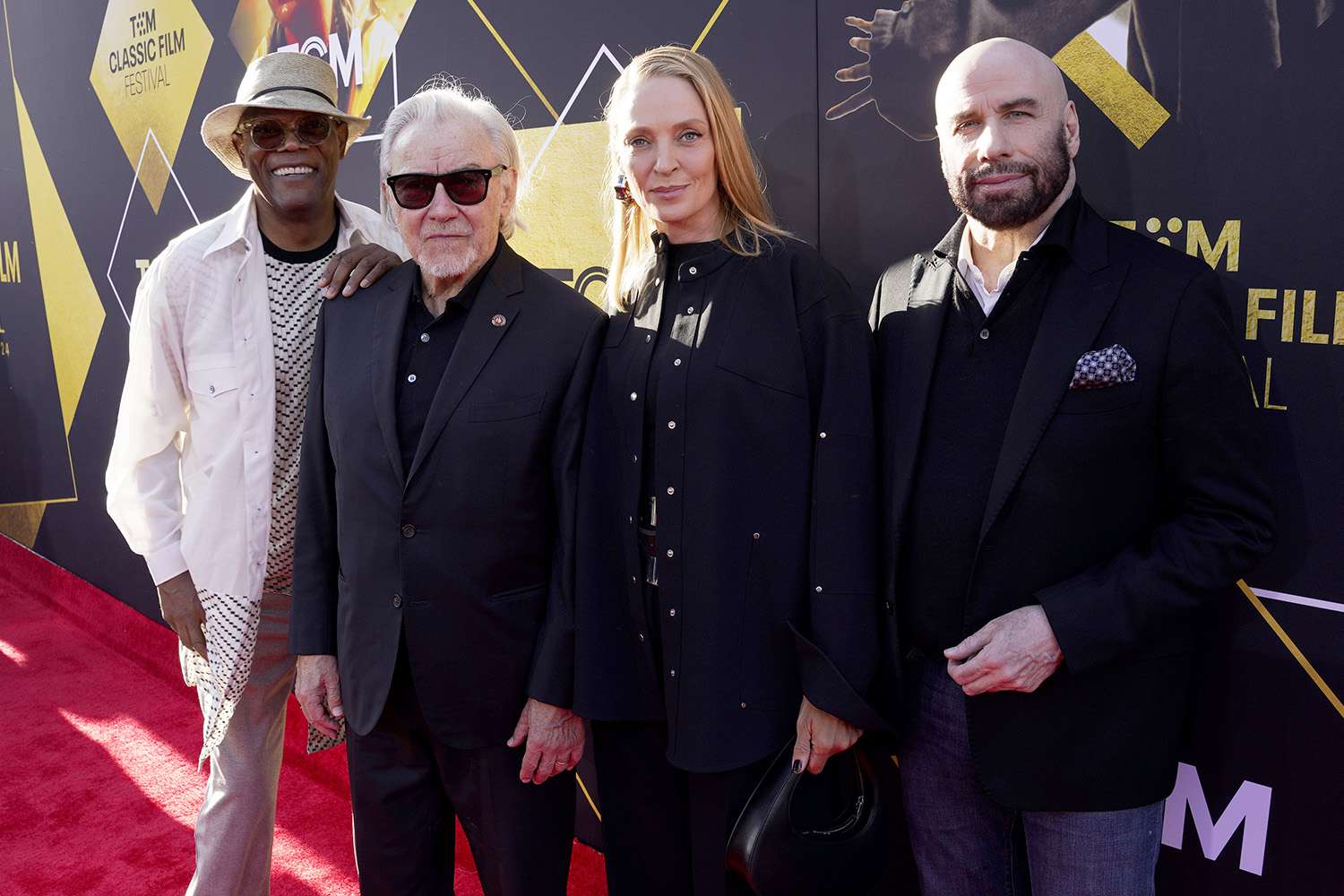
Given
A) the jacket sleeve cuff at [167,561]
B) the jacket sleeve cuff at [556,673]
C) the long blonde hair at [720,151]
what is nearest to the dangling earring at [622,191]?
the long blonde hair at [720,151]

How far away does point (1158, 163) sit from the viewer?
5.91ft

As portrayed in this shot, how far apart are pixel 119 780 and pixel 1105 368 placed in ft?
10.8

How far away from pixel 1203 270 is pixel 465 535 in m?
1.24

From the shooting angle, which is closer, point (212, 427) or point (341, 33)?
point (212, 427)

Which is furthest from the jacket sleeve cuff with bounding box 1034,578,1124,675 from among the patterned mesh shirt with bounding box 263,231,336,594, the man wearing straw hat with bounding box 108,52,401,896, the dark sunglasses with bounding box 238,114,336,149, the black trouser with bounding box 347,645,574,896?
the dark sunglasses with bounding box 238,114,336,149

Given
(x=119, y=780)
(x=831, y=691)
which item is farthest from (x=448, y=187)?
(x=119, y=780)

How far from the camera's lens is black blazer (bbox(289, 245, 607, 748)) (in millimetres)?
A: 1843

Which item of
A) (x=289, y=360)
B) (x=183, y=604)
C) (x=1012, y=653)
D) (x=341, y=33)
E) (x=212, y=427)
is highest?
(x=341, y=33)

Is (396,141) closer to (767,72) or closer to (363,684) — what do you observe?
(767,72)

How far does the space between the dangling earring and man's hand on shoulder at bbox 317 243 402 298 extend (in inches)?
19.7

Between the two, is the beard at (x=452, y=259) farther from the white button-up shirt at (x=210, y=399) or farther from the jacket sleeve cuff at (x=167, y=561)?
the jacket sleeve cuff at (x=167, y=561)

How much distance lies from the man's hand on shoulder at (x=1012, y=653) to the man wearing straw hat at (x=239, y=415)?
4.44 feet

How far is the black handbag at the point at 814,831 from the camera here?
1.68 metres

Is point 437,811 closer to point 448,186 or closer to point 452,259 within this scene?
point 452,259
